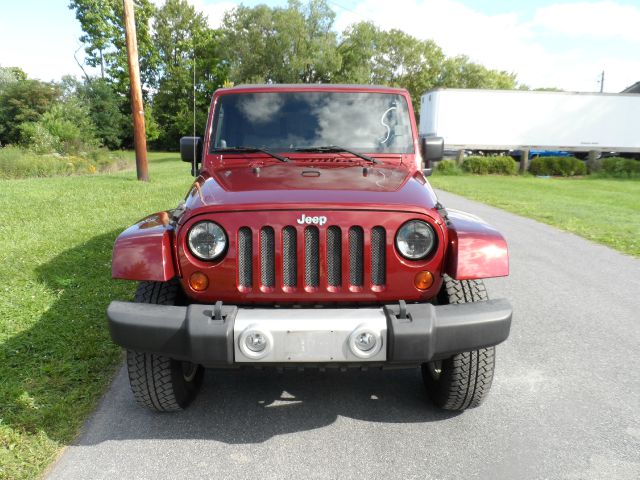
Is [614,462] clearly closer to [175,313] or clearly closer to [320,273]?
[320,273]

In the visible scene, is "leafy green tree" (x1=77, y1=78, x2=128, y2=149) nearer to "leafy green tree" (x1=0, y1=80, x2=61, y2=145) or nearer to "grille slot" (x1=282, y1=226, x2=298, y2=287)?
"leafy green tree" (x1=0, y1=80, x2=61, y2=145)

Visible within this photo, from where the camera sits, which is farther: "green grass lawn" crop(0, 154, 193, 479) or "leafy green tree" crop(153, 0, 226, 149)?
"leafy green tree" crop(153, 0, 226, 149)

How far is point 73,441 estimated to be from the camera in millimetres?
2777

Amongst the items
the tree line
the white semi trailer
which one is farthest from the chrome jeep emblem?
the tree line

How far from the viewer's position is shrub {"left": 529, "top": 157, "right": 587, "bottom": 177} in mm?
24219

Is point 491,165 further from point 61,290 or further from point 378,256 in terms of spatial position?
point 378,256

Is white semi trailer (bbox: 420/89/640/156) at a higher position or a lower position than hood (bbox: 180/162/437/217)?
higher

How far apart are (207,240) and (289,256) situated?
1.34 ft

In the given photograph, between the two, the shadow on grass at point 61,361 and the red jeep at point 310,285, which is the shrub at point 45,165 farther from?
the red jeep at point 310,285

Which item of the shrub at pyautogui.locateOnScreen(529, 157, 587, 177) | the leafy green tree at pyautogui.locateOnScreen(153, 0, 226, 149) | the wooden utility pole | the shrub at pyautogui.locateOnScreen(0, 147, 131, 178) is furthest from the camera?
the leafy green tree at pyautogui.locateOnScreen(153, 0, 226, 149)

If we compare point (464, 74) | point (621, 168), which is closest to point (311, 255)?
point (621, 168)

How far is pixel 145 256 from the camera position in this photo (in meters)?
2.67

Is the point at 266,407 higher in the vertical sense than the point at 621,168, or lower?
lower

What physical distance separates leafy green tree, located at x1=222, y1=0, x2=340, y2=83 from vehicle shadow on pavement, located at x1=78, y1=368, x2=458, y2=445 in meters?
42.5
